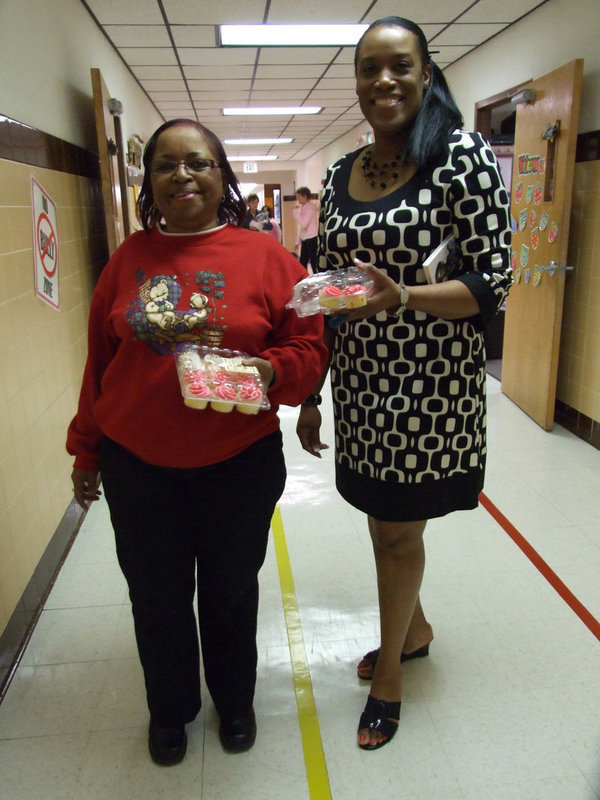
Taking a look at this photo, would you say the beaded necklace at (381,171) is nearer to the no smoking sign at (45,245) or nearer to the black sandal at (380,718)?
the black sandal at (380,718)

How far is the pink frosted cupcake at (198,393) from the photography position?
4.06 feet

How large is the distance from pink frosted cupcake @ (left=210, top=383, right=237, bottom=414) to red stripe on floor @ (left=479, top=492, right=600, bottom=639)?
157 centimetres

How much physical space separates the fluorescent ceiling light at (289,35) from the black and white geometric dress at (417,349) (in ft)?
12.2

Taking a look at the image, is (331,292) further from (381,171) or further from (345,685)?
(345,685)

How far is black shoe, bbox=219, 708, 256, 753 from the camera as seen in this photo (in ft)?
5.48

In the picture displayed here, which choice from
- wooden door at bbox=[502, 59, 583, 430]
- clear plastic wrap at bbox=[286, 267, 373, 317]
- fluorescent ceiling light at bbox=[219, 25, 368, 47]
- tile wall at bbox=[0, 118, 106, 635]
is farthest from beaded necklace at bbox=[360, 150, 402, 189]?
fluorescent ceiling light at bbox=[219, 25, 368, 47]

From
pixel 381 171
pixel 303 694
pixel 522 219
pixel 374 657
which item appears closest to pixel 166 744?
pixel 303 694

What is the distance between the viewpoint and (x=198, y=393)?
1.24 meters

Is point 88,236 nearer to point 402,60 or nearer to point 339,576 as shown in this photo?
point 339,576

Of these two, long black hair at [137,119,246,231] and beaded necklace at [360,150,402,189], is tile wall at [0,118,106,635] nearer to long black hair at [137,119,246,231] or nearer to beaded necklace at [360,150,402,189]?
long black hair at [137,119,246,231]

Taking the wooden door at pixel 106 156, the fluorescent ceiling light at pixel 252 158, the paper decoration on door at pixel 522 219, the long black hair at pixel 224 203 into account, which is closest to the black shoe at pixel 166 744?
the long black hair at pixel 224 203

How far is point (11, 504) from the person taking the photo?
2111mm

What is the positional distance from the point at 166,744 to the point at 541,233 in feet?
12.0

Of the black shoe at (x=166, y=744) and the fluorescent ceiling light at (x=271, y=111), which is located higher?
the fluorescent ceiling light at (x=271, y=111)
